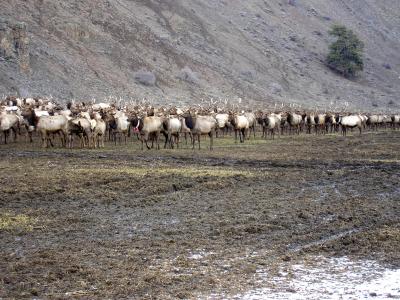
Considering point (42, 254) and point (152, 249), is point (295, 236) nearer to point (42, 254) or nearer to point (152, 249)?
point (152, 249)

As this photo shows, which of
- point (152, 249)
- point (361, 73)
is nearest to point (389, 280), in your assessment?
point (152, 249)

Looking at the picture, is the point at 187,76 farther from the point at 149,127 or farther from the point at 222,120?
the point at 149,127

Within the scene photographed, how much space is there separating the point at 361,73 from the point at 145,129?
77.8 m

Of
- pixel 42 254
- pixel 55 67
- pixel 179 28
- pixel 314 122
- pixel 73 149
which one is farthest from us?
pixel 179 28

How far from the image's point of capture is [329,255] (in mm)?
12180

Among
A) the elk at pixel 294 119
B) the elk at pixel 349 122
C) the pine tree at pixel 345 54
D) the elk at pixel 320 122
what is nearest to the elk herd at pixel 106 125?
the elk at pixel 294 119

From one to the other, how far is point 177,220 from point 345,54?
84103mm

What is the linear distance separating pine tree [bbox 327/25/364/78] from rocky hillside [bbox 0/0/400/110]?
1.74 metres

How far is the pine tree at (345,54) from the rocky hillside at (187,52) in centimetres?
174

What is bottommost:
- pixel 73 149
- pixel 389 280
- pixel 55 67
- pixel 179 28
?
pixel 389 280

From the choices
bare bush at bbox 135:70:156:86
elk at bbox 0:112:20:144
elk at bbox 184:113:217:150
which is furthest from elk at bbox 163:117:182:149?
bare bush at bbox 135:70:156:86

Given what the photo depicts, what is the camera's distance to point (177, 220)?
14883 mm

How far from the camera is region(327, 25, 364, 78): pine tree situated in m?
95.2

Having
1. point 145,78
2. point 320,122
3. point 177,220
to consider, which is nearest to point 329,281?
point 177,220
